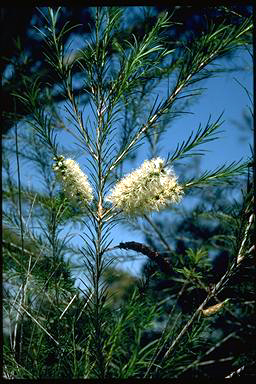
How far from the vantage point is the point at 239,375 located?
0.53 m

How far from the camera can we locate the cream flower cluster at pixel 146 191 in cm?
56

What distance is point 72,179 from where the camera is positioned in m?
0.58

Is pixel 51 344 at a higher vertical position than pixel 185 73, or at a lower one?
lower

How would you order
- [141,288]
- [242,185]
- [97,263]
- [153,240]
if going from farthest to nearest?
[153,240] → [242,185] → [141,288] → [97,263]

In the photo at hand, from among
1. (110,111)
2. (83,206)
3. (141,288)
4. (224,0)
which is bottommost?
(141,288)

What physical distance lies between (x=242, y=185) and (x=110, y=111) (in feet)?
3.40

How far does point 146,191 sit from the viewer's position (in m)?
0.57

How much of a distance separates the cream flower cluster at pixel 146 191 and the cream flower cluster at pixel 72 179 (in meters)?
0.04

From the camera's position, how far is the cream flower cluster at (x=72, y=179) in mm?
581

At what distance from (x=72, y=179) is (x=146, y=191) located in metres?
0.13

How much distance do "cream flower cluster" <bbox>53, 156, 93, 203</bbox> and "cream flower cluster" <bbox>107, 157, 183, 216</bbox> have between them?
42 millimetres

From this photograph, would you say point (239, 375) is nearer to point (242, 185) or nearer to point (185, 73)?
point (185, 73)

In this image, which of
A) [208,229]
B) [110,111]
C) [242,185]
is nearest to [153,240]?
[208,229]

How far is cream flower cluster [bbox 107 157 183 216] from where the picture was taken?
1.85ft
